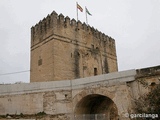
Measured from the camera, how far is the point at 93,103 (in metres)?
15.4

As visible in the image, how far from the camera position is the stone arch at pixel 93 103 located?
511 inches

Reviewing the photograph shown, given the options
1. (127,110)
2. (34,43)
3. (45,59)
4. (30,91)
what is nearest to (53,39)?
(45,59)

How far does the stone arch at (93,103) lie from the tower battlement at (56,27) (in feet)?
23.9

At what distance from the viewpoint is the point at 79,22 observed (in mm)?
21312

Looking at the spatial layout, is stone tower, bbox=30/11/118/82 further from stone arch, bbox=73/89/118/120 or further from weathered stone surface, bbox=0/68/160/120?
stone arch, bbox=73/89/118/120

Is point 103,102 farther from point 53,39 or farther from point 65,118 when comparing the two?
point 53,39

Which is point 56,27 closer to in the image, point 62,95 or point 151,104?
point 62,95

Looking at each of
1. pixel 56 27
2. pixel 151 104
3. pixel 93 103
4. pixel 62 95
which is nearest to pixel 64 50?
pixel 56 27

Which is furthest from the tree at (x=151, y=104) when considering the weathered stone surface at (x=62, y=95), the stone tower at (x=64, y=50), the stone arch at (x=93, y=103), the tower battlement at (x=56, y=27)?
the tower battlement at (x=56, y=27)

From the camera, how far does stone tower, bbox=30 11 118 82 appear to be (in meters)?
18.3

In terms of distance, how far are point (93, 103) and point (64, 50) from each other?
589 cm

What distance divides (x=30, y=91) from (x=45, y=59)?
5.34 m

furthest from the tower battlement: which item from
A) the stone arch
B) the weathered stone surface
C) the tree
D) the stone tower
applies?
the tree

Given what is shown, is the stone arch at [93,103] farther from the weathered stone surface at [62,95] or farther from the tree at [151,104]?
the tree at [151,104]
